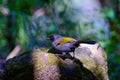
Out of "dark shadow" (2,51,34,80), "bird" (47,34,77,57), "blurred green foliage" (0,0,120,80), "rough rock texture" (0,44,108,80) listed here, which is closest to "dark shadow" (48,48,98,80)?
"rough rock texture" (0,44,108,80)

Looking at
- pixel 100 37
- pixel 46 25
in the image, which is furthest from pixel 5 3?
pixel 100 37

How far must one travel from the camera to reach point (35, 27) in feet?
21.7

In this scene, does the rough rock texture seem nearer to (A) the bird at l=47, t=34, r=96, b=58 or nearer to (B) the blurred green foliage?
(A) the bird at l=47, t=34, r=96, b=58

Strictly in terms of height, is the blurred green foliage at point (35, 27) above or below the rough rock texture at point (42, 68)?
below

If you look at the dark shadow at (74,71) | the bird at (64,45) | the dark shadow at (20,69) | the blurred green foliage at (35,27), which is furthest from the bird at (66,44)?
the blurred green foliage at (35,27)

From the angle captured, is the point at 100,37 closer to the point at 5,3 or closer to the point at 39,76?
the point at 5,3

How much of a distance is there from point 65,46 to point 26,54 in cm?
53

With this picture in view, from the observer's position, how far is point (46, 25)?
7.14m

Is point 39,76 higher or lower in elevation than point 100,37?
higher

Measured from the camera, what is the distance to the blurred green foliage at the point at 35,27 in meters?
6.43

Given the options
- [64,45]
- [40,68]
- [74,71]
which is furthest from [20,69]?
[64,45]

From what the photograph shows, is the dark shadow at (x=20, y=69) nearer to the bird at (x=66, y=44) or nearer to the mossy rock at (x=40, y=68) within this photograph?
the mossy rock at (x=40, y=68)

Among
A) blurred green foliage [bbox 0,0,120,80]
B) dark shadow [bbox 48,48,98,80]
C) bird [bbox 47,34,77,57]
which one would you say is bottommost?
blurred green foliage [bbox 0,0,120,80]

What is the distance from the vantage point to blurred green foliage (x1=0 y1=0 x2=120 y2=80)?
6.43 m
